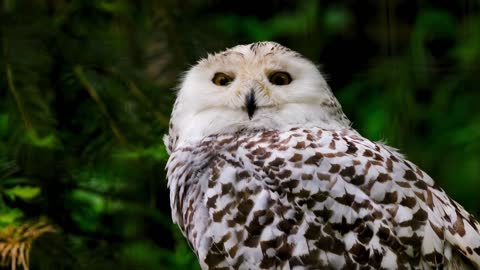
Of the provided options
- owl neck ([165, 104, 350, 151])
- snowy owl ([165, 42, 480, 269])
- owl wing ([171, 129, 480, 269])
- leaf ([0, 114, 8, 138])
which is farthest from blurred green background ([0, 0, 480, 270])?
owl wing ([171, 129, 480, 269])

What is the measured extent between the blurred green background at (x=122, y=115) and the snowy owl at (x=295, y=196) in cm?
30

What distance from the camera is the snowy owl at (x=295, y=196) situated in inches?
77.9

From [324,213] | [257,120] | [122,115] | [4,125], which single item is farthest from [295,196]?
[4,125]

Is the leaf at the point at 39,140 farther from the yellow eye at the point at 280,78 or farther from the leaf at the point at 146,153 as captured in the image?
the yellow eye at the point at 280,78

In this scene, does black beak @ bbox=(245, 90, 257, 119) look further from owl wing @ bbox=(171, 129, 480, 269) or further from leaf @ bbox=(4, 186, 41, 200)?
leaf @ bbox=(4, 186, 41, 200)

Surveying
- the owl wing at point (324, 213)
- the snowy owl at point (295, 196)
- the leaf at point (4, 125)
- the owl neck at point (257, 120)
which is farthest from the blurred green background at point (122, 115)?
the owl wing at point (324, 213)

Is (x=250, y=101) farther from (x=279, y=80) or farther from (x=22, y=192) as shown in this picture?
→ (x=22, y=192)

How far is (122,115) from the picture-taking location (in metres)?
2.50

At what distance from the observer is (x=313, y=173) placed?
6.77 feet

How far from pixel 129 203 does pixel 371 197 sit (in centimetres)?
96

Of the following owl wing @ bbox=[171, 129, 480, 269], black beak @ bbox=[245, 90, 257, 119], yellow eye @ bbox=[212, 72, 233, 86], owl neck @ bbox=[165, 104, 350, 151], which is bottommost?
owl wing @ bbox=[171, 129, 480, 269]

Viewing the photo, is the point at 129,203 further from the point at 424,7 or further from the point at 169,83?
the point at 424,7

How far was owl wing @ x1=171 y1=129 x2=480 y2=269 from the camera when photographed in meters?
1.97

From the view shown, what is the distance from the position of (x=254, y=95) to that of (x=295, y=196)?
0.36 meters
